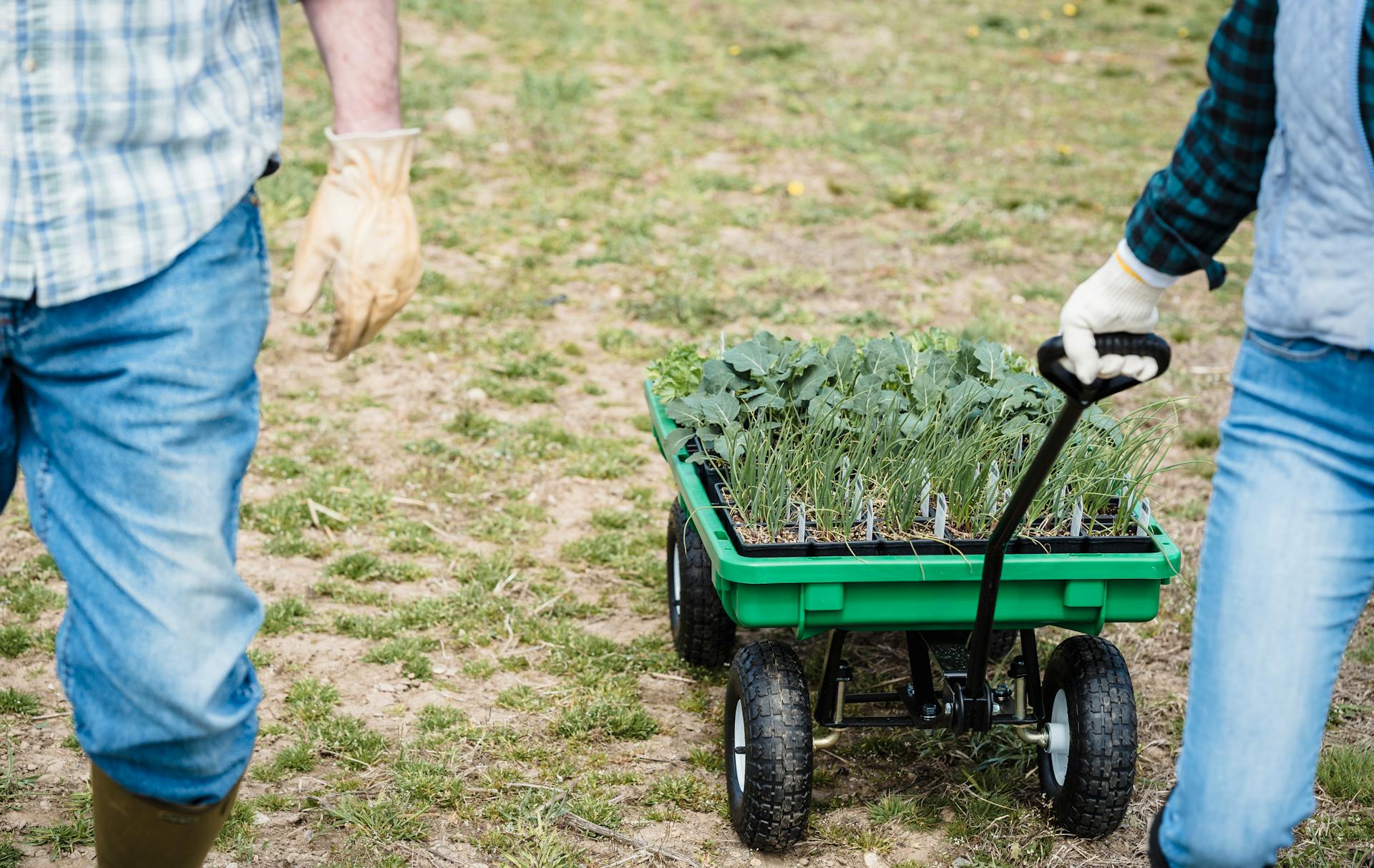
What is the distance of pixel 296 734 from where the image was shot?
9.78 ft

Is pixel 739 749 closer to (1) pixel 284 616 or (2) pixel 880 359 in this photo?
(2) pixel 880 359

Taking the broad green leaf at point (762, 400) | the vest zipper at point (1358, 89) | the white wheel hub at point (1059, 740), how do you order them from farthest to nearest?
the broad green leaf at point (762, 400), the white wheel hub at point (1059, 740), the vest zipper at point (1358, 89)

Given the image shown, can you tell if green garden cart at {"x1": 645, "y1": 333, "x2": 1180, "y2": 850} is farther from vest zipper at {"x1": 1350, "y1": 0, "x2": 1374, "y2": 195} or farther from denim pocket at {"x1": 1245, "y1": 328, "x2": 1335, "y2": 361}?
vest zipper at {"x1": 1350, "y1": 0, "x2": 1374, "y2": 195}

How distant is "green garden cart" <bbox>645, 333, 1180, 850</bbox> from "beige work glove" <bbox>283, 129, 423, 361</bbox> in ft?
2.66

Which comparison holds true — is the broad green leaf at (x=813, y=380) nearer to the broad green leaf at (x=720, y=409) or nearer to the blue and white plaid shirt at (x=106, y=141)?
the broad green leaf at (x=720, y=409)

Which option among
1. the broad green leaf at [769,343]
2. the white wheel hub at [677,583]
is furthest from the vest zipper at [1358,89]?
the white wheel hub at [677,583]

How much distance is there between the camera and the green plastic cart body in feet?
7.93

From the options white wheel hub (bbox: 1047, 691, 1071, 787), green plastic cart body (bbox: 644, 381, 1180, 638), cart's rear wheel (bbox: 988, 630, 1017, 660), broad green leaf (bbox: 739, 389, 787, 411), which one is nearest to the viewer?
green plastic cart body (bbox: 644, 381, 1180, 638)

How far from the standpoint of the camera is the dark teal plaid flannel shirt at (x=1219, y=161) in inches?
67.5

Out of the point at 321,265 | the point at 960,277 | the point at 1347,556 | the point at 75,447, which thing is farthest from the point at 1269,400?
the point at 960,277

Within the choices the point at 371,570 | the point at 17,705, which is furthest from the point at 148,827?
the point at 371,570

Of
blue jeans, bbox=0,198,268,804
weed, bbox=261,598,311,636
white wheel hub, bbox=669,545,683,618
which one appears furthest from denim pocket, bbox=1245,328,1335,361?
weed, bbox=261,598,311,636

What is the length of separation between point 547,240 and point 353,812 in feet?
11.7

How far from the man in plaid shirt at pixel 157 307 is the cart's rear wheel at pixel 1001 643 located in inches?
75.8
